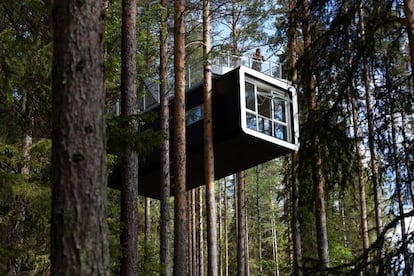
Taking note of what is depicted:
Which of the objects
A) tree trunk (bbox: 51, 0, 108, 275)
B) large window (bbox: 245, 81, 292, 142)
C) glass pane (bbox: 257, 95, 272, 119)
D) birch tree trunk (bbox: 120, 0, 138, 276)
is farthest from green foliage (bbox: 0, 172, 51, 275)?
glass pane (bbox: 257, 95, 272, 119)

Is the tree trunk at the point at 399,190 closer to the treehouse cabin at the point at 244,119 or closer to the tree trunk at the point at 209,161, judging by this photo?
the tree trunk at the point at 209,161

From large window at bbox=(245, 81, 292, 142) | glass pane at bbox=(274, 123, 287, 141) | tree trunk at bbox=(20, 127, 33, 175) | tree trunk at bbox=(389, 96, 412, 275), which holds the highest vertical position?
large window at bbox=(245, 81, 292, 142)

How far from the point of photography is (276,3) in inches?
755

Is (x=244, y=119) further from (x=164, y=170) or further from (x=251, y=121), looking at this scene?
(x=164, y=170)

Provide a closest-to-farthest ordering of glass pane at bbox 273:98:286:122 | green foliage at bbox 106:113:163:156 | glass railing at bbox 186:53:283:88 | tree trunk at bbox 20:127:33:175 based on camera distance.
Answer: green foliage at bbox 106:113:163:156 < tree trunk at bbox 20:127:33:175 < glass pane at bbox 273:98:286:122 < glass railing at bbox 186:53:283:88

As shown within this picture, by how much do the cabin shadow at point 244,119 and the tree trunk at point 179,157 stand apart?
1314 millimetres

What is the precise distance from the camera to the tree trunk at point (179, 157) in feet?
40.2

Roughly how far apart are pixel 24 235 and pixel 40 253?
80 centimetres

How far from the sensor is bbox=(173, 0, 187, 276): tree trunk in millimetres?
12242

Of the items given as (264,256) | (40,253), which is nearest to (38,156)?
(40,253)

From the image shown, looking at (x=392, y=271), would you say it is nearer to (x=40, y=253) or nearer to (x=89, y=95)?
(x=89, y=95)

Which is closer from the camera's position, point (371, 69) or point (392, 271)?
point (392, 271)

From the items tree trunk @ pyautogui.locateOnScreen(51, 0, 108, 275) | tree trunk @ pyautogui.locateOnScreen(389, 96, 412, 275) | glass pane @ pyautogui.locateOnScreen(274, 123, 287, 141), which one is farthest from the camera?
glass pane @ pyautogui.locateOnScreen(274, 123, 287, 141)

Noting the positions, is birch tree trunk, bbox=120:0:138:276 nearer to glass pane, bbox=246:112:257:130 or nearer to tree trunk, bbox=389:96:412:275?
tree trunk, bbox=389:96:412:275
